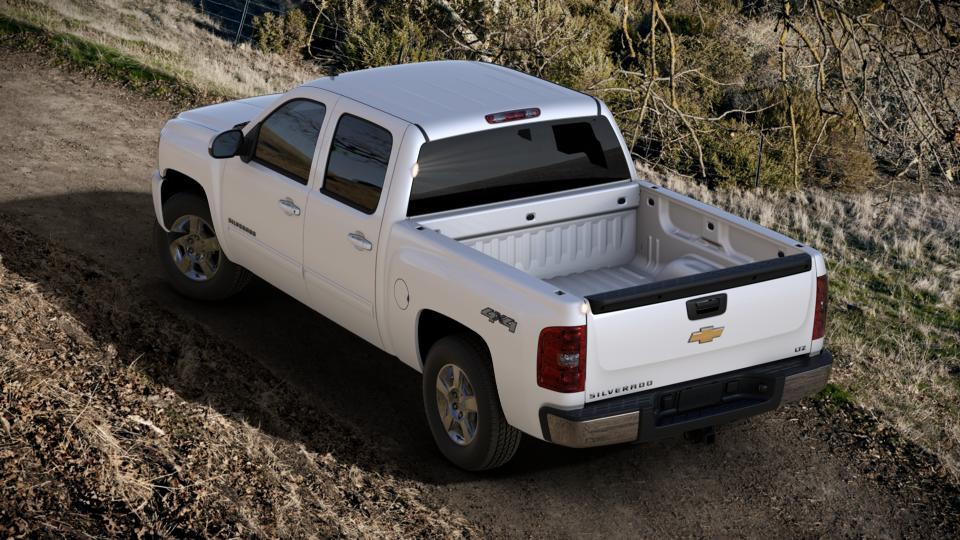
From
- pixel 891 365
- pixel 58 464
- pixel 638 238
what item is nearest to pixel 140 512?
pixel 58 464

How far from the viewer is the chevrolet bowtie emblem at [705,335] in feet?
19.5

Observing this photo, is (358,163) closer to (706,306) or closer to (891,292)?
(706,306)

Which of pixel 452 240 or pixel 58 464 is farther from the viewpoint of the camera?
pixel 452 240

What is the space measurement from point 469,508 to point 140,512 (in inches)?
68.3

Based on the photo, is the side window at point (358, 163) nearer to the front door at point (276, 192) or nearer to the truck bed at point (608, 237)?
the front door at point (276, 192)

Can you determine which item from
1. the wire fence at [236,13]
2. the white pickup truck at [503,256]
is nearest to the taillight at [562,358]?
the white pickup truck at [503,256]

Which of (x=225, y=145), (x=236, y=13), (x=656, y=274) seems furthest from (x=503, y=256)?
(x=236, y=13)

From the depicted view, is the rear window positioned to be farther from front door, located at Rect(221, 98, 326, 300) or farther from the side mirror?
the side mirror

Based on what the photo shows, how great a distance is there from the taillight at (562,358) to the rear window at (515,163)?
1478 mm

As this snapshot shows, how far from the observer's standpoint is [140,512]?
5461 millimetres

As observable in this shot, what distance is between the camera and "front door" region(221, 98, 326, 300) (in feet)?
24.3

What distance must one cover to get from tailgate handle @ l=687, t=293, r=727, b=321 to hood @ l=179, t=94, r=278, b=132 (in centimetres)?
399

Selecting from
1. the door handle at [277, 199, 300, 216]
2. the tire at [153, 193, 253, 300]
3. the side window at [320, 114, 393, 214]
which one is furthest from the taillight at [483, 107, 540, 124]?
the tire at [153, 193, 253, 300]

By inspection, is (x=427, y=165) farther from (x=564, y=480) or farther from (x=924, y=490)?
(x=924, y=490)
